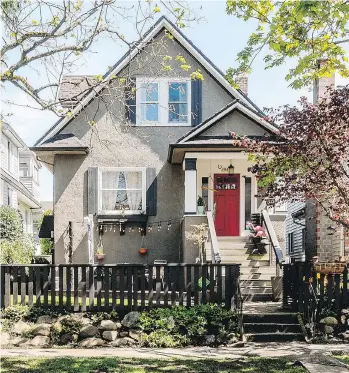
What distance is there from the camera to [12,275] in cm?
→ 1101

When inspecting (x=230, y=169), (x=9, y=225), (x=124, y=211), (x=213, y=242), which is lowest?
(x=213, y=242)

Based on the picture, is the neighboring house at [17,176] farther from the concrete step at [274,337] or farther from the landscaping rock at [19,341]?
the concrete step at [274,337]

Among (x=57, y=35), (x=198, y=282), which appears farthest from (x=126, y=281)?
(x=57, y=35)

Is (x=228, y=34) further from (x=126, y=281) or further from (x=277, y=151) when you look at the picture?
(x=126, y=281)

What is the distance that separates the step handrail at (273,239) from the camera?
42.3 ft

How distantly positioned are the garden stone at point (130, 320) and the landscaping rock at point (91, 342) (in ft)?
1.96

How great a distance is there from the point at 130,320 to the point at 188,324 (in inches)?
46.0

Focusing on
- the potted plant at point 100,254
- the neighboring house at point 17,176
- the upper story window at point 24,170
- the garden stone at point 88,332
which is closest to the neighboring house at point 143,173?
the potted plant at point 100,254

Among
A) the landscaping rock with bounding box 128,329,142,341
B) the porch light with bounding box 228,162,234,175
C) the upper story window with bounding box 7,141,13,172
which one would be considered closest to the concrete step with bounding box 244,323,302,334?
the landscaping rock with bounding box 128,329,142,341

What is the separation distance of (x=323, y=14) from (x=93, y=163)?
11460 mm

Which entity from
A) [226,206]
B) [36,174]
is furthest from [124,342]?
[36,174]

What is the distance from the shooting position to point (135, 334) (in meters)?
10.1

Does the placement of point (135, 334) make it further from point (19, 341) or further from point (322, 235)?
point (322, 235)

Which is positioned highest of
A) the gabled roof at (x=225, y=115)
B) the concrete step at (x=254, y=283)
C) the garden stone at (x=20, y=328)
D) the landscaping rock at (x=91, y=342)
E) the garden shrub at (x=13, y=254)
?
the gabled roof at (x=225, y=115)
